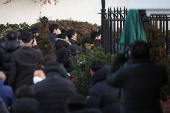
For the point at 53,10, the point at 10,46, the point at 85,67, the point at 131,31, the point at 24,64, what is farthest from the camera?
the point at 53,10

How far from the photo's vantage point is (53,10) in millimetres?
16094

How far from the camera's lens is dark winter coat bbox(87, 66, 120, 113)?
445cm

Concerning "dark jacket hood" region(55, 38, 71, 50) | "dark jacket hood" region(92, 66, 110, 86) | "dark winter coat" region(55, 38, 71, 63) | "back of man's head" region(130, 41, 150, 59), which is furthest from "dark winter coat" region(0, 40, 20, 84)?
"back of man's head" region(130, 41, 150, 59)

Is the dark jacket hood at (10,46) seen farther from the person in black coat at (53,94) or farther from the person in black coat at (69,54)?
the person in black coat at (53,94)

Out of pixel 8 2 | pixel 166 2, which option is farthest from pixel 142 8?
pixel 8 2

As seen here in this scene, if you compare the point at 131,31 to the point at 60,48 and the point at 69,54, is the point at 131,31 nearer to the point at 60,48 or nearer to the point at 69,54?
the point at 69,54

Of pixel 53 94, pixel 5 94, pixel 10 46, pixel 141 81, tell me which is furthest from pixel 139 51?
pixel 10 46

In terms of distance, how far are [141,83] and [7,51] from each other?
323 cm

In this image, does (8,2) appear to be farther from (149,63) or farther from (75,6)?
(149,63)

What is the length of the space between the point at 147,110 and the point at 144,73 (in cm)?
41

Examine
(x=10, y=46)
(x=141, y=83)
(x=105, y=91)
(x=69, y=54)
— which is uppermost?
(x=10, y=46)

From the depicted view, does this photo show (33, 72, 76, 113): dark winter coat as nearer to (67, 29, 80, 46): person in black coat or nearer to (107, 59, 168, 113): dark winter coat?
(107, 59, 168, 113): dark winter coat

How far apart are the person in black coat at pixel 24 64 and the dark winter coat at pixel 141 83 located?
2.45m

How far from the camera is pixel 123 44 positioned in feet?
16.8
